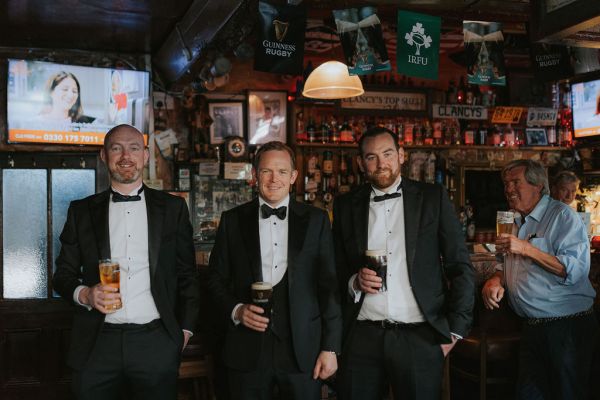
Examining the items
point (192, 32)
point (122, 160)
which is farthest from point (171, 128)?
point (122, 160)

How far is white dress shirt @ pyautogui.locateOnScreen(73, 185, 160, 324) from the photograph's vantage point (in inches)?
107

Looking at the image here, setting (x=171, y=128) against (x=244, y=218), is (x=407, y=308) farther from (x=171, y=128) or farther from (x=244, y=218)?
(x=171, y=128)

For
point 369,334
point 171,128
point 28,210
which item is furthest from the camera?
point 171,128

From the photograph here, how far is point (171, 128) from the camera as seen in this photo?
6.34 meters

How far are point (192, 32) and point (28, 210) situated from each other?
94.4 inches

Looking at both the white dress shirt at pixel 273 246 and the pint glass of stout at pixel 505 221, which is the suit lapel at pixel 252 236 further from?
the pint glass of stout at pixel 505 221

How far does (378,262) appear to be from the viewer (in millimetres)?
2576

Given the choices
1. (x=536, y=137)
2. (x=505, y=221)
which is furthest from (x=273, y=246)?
(x=536, y=137)

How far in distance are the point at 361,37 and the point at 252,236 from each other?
6.90 feet

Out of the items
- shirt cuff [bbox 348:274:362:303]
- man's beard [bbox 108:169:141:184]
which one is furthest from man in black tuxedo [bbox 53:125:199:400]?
shirt cuff [bbox 348:274:362:303]

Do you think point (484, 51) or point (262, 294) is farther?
point (484, 51)

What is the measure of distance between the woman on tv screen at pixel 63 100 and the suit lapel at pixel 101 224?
2.61 m

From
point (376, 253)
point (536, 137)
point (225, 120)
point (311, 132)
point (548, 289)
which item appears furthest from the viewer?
point (536, 137)

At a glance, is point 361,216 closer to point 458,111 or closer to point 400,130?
point 400,130
